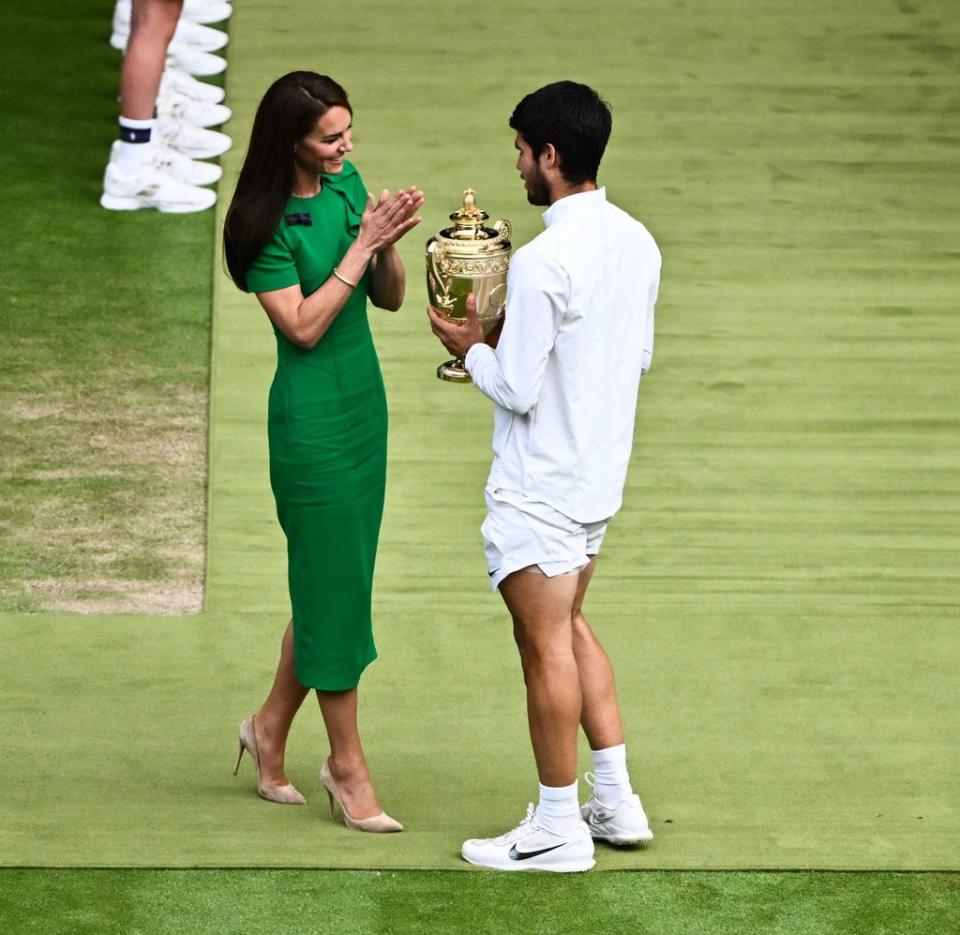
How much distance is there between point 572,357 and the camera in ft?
14.0

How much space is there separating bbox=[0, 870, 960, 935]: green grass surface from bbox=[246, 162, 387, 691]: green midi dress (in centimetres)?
55

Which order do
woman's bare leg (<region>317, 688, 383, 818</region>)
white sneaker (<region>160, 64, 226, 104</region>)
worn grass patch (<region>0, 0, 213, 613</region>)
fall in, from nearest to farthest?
woman's bare leg (<region>317, 688, 383, 818</region>)
worn grass patch (<region>0, 0, 213, 613</region>)
white sneaker (<region>160, 64, 226, 104</region>)

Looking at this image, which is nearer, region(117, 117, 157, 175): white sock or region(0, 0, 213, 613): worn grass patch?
region(0, 0, 213, 613): worn grass patch

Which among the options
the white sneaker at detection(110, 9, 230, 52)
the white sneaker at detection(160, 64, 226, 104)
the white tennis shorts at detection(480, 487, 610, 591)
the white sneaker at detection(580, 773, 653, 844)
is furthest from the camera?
the white sneaker at detection(110, 9, 230, 52)

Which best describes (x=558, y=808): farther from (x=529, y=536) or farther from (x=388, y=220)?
(x=388, y=220)

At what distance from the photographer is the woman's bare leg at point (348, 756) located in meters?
4.74

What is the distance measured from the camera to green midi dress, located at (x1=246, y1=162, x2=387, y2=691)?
14.8 ft

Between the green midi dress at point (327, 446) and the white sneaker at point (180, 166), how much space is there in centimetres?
428

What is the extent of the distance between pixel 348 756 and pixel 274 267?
3.76 ft

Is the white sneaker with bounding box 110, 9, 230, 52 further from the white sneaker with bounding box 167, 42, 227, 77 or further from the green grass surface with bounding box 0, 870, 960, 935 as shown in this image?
the green grass surface with bounding box 0, 870, 960, 935

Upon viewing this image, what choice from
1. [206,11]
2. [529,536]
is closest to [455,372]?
[529,536]

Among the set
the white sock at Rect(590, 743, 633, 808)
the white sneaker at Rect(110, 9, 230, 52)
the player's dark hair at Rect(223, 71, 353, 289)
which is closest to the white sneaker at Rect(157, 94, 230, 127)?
the white sneaker at Rect(110, 9, 230, 52)

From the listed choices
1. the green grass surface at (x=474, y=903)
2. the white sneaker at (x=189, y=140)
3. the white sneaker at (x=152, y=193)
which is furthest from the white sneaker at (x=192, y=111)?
the green grass surface at (x=474, y=903)

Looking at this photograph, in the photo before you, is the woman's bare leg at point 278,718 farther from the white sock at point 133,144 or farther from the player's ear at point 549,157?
the white sock at point 133,144
